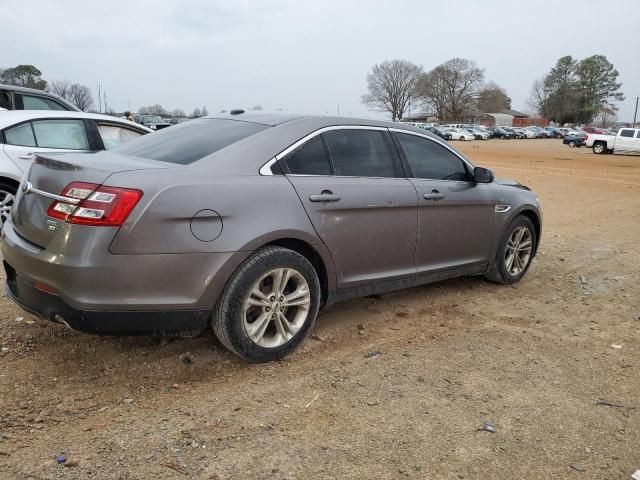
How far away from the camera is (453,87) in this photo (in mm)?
107938

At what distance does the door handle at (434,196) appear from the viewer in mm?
4277

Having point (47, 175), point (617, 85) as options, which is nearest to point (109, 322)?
point (47, 175)

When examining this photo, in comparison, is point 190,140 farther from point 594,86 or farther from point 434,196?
point 594,86

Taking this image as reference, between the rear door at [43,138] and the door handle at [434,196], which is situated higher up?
the rear door at [43,138]

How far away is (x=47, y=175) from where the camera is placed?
3145mm

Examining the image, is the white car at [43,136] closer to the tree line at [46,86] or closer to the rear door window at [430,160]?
the rear door window at [430,160]

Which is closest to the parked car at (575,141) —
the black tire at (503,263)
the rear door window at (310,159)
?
the black tire at (503,263)

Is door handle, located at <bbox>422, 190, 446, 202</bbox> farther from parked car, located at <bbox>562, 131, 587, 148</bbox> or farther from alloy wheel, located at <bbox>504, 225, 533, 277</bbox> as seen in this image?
parked car, located at <bbox>562, 131, 587, 148</bbox>

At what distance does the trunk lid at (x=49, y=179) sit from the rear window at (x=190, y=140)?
0.19 m

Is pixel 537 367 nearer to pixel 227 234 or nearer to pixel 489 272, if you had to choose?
pixel 489 272

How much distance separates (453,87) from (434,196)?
110233 mm

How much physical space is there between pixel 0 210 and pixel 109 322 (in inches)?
161

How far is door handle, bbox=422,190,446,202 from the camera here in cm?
428

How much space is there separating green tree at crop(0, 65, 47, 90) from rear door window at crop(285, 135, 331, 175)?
224 feet
